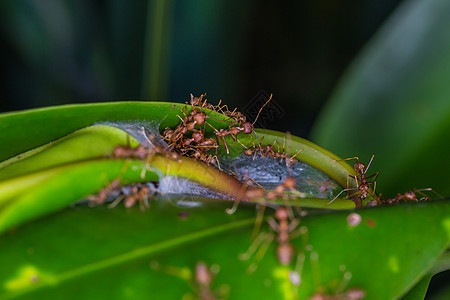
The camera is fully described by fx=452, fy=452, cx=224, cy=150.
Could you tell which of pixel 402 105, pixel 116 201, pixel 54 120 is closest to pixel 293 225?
pixel 116 201

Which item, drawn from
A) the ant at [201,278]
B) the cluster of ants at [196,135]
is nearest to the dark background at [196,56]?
the cluster of ants at [196,135]

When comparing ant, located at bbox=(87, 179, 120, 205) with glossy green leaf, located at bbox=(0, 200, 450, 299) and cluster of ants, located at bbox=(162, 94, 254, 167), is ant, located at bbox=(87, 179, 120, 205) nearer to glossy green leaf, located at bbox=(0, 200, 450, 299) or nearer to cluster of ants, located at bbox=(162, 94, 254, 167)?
glossy green leaf, located at bbox=(0, 200, 450, 299)

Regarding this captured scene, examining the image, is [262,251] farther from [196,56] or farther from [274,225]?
[196,56]

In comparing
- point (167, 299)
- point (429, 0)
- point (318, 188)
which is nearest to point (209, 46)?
point (429, 0)

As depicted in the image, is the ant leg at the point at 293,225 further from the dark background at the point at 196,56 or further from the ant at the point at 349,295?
the dark background at the point at 196,56

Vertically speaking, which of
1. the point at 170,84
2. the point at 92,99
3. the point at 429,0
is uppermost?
the point at 429,0

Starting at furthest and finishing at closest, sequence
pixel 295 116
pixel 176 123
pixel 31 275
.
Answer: pixel 295 116, pixel 176 123, pixel 31 275

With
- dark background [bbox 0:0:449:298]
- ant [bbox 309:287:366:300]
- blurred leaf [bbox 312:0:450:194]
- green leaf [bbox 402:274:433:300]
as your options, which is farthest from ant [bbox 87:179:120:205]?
dark background [bbox 0:0:449:298]

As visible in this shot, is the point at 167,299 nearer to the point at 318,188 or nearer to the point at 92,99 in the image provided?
the point at 318,188
